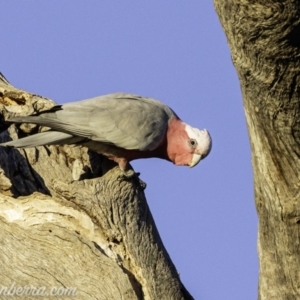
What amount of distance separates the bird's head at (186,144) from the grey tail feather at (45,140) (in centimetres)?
123

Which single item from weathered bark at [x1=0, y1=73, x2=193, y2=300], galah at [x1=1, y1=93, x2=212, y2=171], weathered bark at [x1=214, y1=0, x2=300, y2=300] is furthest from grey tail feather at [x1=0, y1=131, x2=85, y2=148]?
weathered bark at [x1=214, y1=0, x2=300, y2=300]

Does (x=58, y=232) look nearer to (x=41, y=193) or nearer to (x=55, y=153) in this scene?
(x=41, y=193)

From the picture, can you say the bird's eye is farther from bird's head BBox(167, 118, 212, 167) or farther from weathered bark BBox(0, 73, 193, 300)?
weathered bark BBox(0, 73, 193, 300)

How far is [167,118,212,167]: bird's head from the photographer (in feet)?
24.7

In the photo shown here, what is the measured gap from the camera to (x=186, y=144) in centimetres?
750

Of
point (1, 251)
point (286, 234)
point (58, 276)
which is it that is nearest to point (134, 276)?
point (58, 276)

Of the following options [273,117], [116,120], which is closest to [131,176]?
[116,120]

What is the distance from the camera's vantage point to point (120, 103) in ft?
23.5

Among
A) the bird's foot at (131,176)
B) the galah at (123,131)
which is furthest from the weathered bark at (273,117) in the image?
the galah at (123,131)

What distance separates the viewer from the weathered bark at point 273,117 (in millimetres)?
3518

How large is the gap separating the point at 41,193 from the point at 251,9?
3149mm

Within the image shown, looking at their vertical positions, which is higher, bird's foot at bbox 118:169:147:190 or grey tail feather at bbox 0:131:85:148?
grey tail feather at bbox 0:131:85:148

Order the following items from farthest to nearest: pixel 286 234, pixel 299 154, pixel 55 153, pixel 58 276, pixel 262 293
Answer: pixel 55 153, pixel 58 276, pixel 262 293, pixel 286 234, pixel 299 154

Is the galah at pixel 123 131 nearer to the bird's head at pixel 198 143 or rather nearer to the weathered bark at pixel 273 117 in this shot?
the bird's head at pixel 198 143
